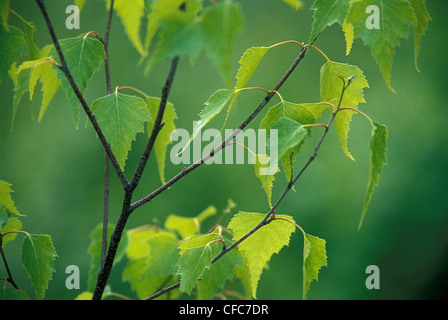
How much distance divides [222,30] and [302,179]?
1.20 meters

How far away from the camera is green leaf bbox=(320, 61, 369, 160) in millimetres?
442

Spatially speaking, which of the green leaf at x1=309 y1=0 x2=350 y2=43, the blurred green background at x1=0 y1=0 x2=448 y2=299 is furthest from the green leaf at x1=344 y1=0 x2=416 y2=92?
the blurred green background at x1=0 y1=0 x2=448 y2=299

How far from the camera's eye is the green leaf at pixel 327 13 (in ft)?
1.27

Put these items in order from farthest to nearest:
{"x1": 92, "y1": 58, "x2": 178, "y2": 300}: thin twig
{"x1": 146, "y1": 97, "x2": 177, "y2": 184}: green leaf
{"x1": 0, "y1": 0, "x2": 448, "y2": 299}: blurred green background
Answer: {"x1": 0, "y1": 0, "x2": 448, "y2": 299}: blurred green background < {"x1": 146, "y1": 97, "x2": 177, "y2": 184}: green leaf < {"x1": 92, "y1": 58, "x2": 178, "y2": 300}: thin twig

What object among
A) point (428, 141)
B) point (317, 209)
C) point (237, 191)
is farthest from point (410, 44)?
point (237, 191)

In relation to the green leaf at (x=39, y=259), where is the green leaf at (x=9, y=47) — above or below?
above

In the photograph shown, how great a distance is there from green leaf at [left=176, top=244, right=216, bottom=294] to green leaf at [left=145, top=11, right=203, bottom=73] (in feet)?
0.66

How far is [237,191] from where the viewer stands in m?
1.45

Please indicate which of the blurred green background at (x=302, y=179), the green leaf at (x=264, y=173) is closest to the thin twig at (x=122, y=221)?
the green leaf at (x=264, y=173)

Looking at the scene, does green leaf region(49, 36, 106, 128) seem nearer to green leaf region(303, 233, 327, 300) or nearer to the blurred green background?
green leaf region(303, 233, 327, 300)

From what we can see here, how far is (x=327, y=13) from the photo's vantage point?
15.3 inches

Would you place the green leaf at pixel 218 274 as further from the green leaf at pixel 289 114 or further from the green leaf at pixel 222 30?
the green leaf at pixel 222 30

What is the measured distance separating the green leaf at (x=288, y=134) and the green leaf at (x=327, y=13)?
8cm

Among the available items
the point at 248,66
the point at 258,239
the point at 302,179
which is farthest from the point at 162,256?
the point at 302,179
